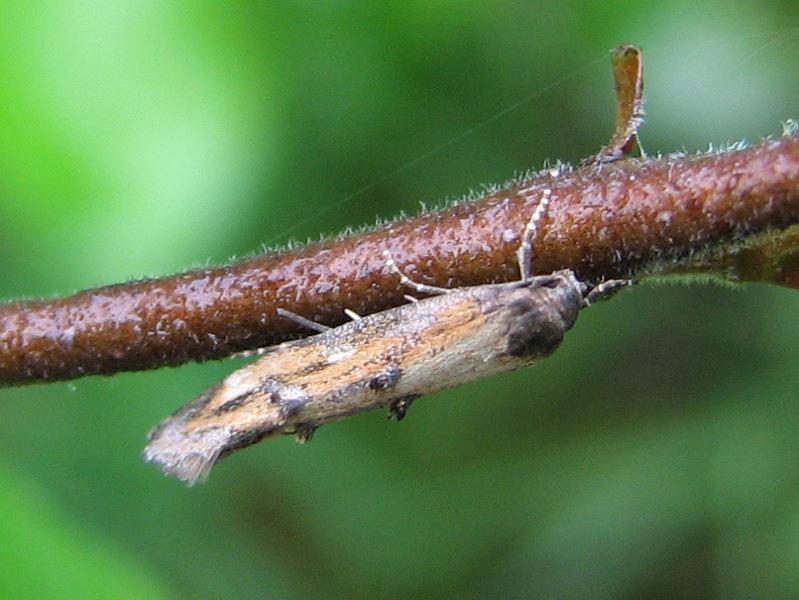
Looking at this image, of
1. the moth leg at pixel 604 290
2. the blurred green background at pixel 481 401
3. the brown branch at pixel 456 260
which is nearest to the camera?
the brown branch at pixel 456 260

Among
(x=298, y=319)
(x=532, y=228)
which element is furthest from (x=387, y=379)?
(x=532, y=228)

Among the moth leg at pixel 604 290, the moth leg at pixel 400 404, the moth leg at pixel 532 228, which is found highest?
the moth leg at pixel 532 228

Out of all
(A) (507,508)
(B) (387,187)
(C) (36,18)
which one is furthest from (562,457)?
(C) (36,18)

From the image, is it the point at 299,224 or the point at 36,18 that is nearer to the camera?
the point at 36,18

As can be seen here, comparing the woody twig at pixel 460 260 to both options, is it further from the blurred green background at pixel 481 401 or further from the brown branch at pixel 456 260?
the blurred green background at pixel 481 401

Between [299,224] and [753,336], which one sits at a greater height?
[299,224]

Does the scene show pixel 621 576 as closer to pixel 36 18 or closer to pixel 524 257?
pixel 524 257

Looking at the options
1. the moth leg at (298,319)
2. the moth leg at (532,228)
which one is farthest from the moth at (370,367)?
the moth leg at (532,228)

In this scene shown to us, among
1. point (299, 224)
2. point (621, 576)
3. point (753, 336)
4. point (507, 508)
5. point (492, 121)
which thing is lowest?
point (621, 576)
